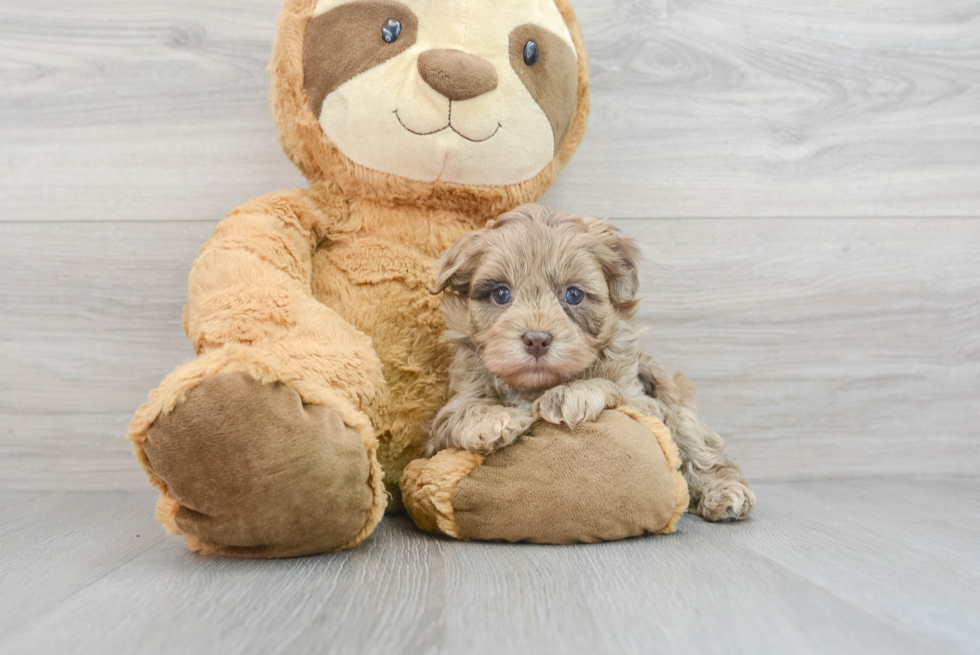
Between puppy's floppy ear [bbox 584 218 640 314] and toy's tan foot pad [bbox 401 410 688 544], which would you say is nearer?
toy's tan foot pad [bbox 401 410 688 544]

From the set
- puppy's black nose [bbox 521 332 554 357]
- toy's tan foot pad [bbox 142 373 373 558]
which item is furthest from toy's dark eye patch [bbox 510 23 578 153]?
toy's tan foot pad [bbox 142 373 373 558]

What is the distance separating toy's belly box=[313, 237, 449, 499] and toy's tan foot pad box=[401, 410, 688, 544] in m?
0.21

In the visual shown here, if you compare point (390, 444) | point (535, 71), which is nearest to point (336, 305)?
point (390, 444)

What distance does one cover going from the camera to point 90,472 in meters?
1.88

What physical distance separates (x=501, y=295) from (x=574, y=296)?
0.14 m

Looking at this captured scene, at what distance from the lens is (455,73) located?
1.35m

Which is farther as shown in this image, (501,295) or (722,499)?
(722,499)

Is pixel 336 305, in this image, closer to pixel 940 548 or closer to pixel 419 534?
pixel 419 534

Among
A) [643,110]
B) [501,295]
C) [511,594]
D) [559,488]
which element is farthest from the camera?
[643,110]

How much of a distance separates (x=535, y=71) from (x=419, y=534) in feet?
3.21

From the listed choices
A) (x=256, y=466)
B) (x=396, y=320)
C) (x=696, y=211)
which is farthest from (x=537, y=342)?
(x=696, y=211)

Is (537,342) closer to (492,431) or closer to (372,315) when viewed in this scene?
(492,431)

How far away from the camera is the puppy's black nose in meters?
1.22

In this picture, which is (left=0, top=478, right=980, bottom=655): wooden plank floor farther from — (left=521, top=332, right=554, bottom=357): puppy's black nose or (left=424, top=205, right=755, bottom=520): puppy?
(left=521, top=332, right=554, bottom=357): puppy's black nose
